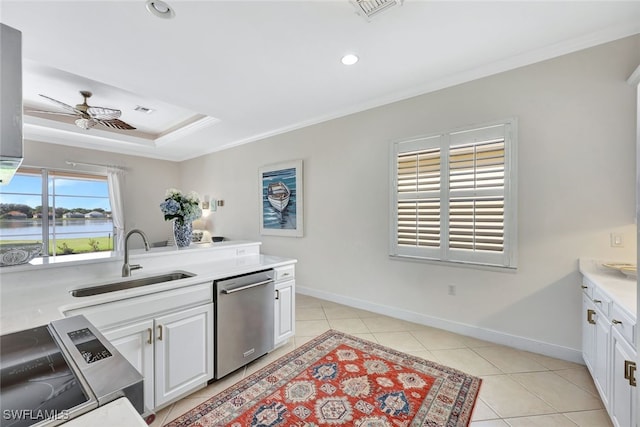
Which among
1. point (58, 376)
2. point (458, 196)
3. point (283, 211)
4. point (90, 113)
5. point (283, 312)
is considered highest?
point (90, 113)

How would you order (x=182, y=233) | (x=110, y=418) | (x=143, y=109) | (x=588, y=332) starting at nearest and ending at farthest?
1. (x=110, y=418)
2. (x=588, y=332)
3. (x=182, y=233)
4. (x=143, y=109)

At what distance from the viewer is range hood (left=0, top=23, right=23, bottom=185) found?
70 cm

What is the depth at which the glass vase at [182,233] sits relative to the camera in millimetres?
2449

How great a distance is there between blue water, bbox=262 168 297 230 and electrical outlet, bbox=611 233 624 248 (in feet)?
11.9

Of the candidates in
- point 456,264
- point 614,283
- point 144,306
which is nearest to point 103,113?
point 144,306

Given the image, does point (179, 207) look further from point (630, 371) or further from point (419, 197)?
point (630, 371)

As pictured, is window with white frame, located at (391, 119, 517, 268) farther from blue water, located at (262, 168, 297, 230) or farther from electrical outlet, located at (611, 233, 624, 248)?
blue water, located at (262, 168, 297, 230)

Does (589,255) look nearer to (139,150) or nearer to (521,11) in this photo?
(521,11)

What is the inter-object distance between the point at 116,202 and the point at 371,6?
20.5ft

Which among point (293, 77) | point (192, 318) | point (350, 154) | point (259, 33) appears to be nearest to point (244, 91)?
point (293, 77)

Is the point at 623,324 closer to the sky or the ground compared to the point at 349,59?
closer to the ground

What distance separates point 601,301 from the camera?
1.78 meters

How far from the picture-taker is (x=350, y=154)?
3768 mm

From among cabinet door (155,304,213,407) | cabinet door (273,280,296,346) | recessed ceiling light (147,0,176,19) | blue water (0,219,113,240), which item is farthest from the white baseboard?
blue water (0,219,113,240)
